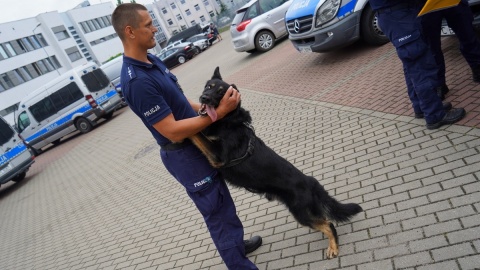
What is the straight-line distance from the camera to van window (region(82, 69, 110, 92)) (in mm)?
A: 14445

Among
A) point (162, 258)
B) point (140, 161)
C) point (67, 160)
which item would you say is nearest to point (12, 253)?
point (140, 161)

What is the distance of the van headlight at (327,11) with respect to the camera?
6781 millimetres

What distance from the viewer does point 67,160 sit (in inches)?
477

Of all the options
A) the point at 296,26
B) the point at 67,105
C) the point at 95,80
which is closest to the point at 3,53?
the point at 67,105

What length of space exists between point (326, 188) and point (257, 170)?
1443 mm

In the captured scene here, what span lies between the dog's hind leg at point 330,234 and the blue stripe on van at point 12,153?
1153 centimetres

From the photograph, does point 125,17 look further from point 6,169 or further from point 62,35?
point 62,35

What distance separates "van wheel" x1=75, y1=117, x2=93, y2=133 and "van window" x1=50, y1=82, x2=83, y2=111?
930mm

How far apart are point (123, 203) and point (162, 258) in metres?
2.58

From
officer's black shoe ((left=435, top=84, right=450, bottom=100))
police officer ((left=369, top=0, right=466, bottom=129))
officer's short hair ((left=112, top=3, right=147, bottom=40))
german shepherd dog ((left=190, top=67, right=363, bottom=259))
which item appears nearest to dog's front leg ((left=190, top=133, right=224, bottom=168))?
german shepherd dog ((left=190, top=67, right=363, bottom=259))

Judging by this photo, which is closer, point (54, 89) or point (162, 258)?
point (162, 258)

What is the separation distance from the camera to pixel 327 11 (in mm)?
6926

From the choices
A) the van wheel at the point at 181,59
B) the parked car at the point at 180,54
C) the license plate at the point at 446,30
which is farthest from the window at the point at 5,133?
the van wheel at the point at 181,59

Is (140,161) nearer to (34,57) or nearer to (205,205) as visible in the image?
(205,205)
